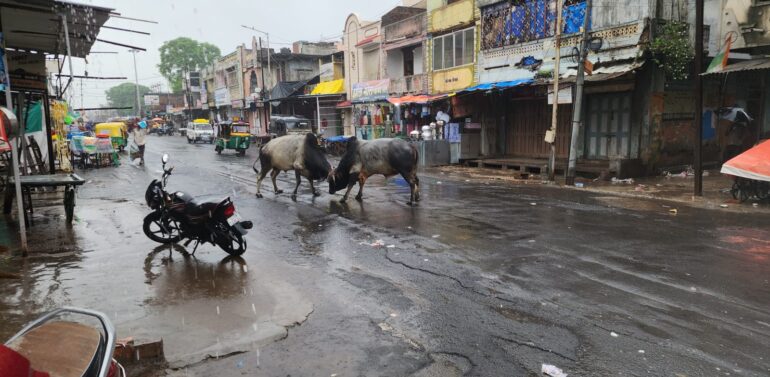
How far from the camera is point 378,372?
3.79 m

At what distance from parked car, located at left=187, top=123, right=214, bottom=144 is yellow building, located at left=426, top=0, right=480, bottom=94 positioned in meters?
25.5

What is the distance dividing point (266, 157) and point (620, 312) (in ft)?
34.2


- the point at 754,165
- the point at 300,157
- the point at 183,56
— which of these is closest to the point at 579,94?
the point at 754,165

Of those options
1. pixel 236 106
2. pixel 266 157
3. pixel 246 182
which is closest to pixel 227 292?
pixel 266 157

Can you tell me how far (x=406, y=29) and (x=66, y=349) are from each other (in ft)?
84.8

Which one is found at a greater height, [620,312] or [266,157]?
[266,157]

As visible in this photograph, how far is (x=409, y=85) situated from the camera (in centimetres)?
2662

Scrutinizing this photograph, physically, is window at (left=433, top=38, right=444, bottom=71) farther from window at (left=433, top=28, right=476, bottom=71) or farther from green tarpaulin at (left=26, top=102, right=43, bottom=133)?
green tarpaulin at (left=26, top=102, right=43, bottom=133)

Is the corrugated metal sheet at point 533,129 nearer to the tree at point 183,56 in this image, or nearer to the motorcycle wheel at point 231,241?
the motorcycle wheel at point 231,241

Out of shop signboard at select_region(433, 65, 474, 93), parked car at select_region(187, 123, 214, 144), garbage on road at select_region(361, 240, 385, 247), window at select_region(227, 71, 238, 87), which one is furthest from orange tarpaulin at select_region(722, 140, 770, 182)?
window at select_region(227, 71, 238, 87)

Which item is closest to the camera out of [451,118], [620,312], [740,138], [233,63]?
[620,312]

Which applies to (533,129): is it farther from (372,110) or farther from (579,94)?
(372,110)

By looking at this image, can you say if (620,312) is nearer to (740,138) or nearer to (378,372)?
(378,372)

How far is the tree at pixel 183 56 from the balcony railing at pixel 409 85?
51165 millimetres
